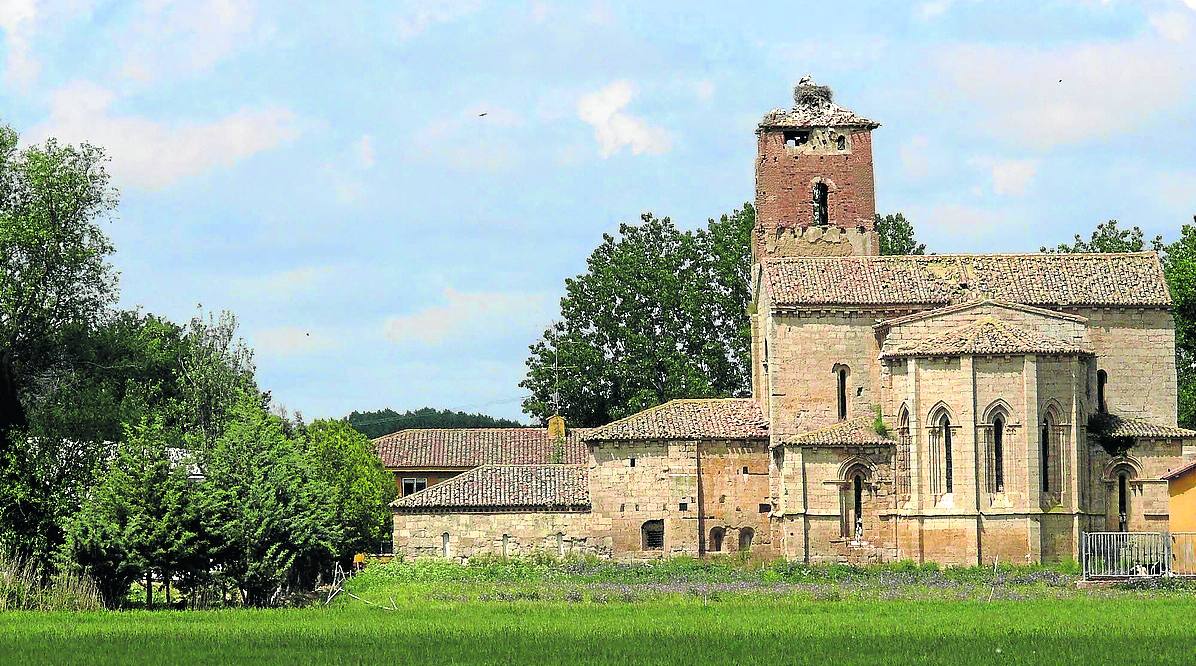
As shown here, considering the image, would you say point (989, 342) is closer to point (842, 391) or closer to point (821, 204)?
point (842, 391)

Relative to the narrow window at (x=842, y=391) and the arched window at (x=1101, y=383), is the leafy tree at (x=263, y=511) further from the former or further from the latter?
the arched window at (x=1101, y=383)

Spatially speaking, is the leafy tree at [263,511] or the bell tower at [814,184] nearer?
the leafy tree at [263,511]

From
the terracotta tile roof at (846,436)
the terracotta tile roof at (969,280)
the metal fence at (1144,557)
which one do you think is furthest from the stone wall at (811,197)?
the metal fence at (1144,557)

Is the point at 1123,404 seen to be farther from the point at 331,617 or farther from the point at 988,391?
the point at 331,617

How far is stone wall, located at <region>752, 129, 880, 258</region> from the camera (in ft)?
228

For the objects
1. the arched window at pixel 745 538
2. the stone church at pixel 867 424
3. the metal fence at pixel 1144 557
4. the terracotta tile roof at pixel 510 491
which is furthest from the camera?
the terracotta tile roof at pixel 510 491

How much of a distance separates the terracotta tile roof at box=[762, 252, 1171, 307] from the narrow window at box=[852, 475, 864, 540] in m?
5.81

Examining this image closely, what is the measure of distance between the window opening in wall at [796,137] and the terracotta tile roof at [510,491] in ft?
43.5

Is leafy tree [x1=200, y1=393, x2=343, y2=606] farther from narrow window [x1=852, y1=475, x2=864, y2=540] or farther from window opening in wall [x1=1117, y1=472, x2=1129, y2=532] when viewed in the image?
window opening in wall [x1=1117, y1=472, x2=1129, y2=532]

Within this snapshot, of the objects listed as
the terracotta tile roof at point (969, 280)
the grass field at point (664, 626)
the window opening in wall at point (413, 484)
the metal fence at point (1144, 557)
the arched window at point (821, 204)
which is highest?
the arched window at point (821, 204)

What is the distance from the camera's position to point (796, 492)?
6128 centimetres

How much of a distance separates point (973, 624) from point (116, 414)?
32.9m

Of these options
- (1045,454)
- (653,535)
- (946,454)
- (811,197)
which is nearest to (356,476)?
(653,535)

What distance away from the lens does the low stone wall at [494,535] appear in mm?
64812
